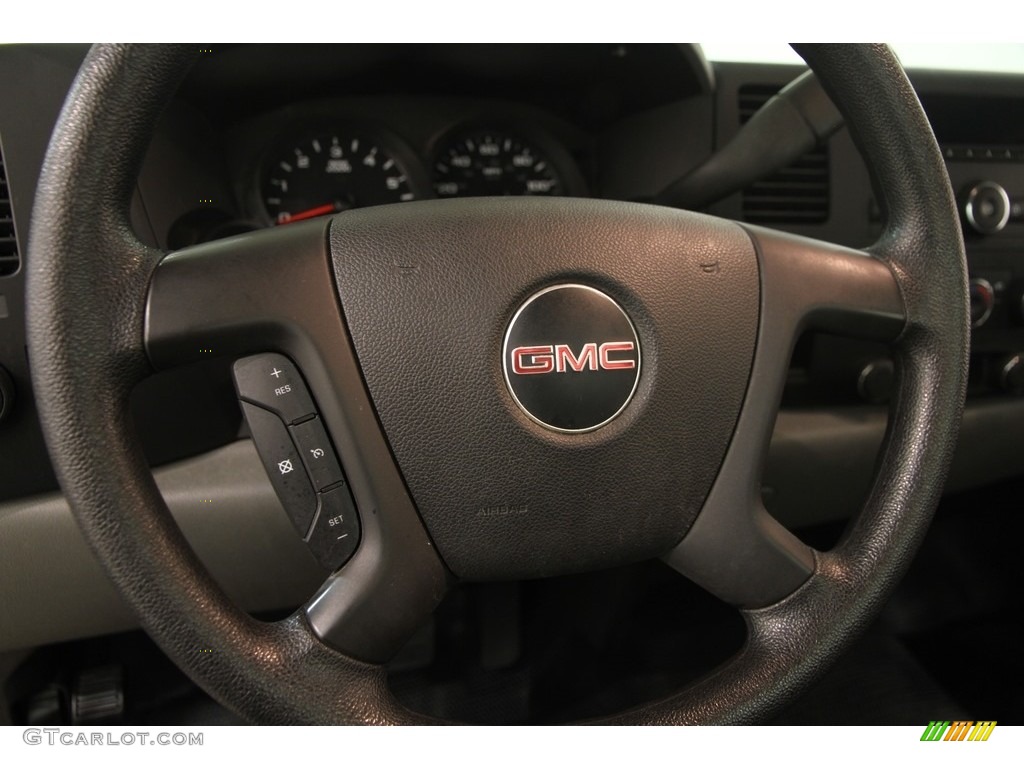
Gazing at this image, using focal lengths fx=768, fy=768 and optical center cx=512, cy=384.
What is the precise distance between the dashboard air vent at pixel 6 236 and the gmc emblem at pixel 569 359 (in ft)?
1.65

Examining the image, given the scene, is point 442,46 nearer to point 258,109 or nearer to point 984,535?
point 258,109

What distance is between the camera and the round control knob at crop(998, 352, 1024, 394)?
105 cm

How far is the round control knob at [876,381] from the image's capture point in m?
1.00

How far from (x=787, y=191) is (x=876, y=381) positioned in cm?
28

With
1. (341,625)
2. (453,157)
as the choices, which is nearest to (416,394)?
(341,625)

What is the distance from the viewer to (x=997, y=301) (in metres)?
1.07

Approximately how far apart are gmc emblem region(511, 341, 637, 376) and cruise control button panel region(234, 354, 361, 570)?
15cm

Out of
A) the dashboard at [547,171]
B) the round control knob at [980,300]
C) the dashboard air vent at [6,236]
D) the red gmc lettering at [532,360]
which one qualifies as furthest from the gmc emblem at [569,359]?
the round control knob at [980,300]

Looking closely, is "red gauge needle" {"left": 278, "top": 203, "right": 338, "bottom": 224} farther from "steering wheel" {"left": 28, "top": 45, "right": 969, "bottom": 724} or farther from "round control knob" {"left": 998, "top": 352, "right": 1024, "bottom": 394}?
"round control knob" {"left": 998, "top": 352, "right": 1024, "bottom": 394}

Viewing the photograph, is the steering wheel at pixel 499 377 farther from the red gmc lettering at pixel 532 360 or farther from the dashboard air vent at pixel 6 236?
the dashboard air vent at pixel 6 236

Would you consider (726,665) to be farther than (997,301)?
No

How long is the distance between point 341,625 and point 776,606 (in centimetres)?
33
